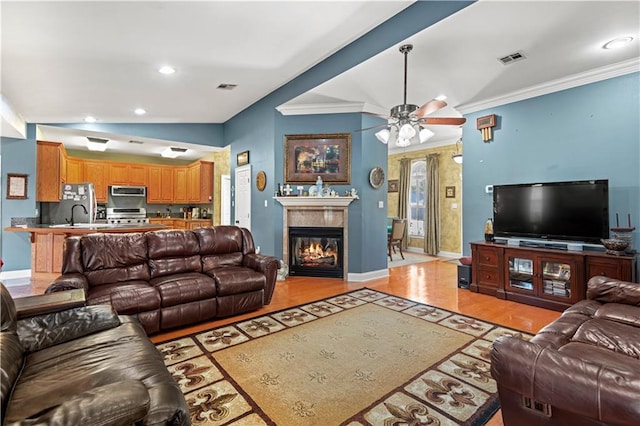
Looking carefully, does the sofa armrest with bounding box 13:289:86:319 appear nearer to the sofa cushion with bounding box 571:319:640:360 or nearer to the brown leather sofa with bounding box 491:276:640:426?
the brown leather sofa with bounding box 491:276:640:426

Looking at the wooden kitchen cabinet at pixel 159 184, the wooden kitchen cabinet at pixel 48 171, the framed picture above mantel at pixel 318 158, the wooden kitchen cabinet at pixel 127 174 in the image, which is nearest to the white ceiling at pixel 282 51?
the framed picture above mantel at pixel 318 158

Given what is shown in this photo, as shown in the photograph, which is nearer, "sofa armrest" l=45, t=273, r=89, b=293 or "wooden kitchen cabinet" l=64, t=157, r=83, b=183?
"sofa armrest" l=45, t=273, r=89, b=293

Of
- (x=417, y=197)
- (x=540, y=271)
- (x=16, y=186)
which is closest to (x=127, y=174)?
(x=16, y=186)

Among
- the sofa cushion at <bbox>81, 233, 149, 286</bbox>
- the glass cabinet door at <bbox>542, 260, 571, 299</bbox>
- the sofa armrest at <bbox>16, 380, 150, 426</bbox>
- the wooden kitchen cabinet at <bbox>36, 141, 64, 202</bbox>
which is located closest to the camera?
the sofa armrest at <bbox>16, 380, 150, 426</bbox>

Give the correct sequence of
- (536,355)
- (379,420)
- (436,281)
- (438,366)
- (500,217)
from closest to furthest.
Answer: (536,355)
(379,420)
(438,366)
(500,217)
(436,281)

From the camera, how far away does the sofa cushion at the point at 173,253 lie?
11.3 feet

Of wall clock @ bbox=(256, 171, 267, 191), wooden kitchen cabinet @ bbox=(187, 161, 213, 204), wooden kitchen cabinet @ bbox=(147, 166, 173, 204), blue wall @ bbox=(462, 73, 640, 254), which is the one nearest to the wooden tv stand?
blue wall @ bbox=(462, 73, 640, 254)

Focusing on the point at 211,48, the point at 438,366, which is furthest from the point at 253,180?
the point at 438,366

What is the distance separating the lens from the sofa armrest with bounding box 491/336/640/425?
3.28 ft

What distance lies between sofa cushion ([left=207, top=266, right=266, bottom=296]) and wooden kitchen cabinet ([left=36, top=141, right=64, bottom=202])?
4635 mm

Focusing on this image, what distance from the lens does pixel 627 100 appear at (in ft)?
11.3

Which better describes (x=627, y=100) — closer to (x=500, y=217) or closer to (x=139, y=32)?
(x=500, y=217)

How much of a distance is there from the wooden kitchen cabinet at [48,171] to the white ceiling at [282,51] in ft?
2.73

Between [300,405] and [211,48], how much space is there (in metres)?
3.64
